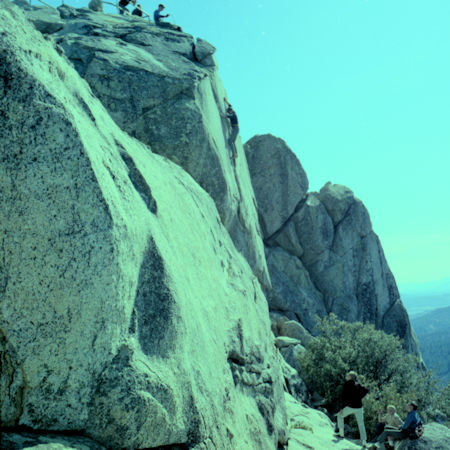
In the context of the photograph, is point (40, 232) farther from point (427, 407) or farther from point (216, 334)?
point (427, 407)

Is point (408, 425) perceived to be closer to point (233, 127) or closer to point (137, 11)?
point (233, 127)

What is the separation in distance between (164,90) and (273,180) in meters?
28.3

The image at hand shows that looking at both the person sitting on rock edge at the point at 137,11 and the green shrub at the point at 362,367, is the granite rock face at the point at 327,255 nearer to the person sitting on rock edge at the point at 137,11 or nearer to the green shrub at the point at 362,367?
the green shrub at the point at 362,367

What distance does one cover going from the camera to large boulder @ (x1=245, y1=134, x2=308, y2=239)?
43.7 meters

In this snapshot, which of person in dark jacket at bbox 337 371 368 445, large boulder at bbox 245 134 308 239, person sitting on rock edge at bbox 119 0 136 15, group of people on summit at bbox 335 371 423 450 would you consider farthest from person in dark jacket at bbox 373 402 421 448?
large boulder at bbox 245 134 308 239

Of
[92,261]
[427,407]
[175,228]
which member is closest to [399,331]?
[427,407]

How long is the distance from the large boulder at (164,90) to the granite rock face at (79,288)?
8.88m

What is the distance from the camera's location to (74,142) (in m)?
5.70

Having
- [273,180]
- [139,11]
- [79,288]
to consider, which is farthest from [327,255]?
[79,288]

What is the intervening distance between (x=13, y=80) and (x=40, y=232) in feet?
6.39

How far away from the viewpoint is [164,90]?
16812 mm

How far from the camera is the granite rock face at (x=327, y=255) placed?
4225 cm

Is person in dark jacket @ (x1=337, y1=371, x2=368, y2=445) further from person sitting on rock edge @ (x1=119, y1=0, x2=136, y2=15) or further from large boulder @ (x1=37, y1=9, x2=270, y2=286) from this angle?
person sitting on rock edge @ (x1=119, y1=0, x2=136, y2=15)

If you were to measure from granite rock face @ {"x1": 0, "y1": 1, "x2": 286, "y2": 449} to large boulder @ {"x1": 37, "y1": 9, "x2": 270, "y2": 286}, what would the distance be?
8880mm
